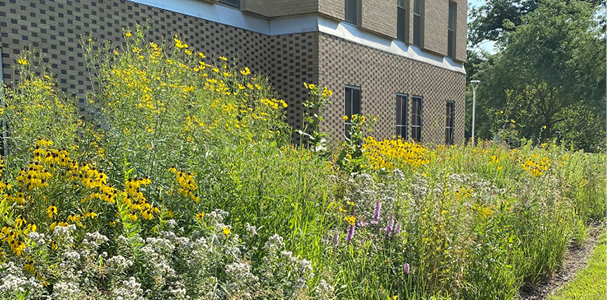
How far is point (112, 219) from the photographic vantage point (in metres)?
3.15

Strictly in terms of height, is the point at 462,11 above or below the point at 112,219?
above

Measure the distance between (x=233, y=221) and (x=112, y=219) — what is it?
77 centimetres

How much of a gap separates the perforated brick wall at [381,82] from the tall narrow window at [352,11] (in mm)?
645

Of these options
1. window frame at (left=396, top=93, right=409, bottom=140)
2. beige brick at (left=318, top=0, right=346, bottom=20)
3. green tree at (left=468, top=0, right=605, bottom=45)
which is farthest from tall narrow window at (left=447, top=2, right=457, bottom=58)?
green tree at (left=468, top=0, right=605, bottom=45)

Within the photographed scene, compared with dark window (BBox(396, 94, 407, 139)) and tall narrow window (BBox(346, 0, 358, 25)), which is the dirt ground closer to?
tall narrow window (BBox(346, 0, 358, 25))

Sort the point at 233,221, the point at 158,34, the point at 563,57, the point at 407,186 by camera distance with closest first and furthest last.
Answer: the point at 233,221 < the point at 407,186 < the point at 158,34 < the point at 563,57

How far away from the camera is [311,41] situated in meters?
11.0

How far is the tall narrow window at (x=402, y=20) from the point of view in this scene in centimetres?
1495

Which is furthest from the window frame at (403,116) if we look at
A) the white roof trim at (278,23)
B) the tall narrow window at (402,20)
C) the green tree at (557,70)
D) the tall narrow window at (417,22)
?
the green tree at (557,70)

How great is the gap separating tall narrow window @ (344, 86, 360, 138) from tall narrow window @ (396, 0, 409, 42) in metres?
3.24

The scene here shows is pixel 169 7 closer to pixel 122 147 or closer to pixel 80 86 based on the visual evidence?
pixel 80 86

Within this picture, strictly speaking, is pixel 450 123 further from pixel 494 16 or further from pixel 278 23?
pixel 494 16

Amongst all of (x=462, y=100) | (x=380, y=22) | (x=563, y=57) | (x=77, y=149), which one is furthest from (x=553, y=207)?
(x=563, y=57)

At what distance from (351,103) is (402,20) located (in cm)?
410
